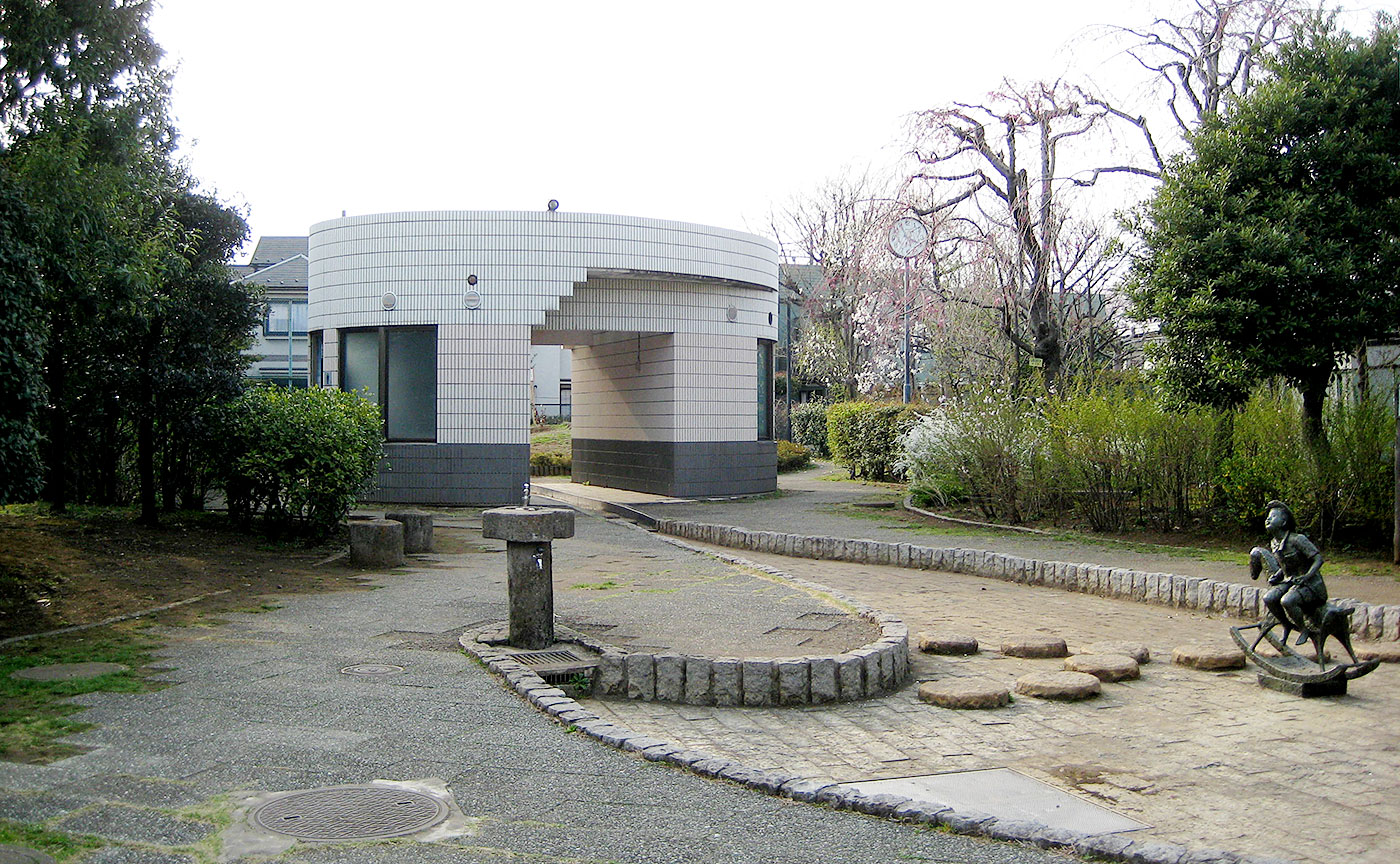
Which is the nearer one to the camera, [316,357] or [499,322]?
[499,322]

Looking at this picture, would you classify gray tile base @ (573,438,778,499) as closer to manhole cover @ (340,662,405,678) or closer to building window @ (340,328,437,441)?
building window @ (340,328,437,441)

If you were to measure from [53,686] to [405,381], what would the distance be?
41.7 ft

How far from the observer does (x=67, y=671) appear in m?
6.93

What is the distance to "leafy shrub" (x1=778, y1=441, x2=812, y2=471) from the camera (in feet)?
98.6

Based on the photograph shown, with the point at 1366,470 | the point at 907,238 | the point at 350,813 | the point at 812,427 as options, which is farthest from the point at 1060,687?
the point at 812,427

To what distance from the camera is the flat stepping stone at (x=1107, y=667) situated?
778 centimetres

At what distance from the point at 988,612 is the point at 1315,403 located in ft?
18.4

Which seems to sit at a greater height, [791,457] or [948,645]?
[791,457]

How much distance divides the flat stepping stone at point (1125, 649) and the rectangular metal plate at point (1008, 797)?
9.73 ft

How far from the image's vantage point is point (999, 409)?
15.8m

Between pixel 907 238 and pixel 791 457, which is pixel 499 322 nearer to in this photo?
pixel 907 238

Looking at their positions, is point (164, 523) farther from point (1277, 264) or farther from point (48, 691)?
A: point (1277, 264)

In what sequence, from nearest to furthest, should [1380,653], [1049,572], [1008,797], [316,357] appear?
[1008,797] < [1380,653] < [1049,572] < [316,357]

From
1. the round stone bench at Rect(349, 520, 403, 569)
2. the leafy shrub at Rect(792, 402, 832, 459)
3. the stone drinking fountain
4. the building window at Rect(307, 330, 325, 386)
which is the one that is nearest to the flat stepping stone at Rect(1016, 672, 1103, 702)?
the stone drinking fountain
